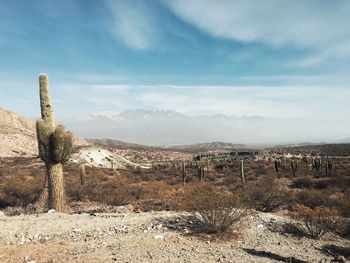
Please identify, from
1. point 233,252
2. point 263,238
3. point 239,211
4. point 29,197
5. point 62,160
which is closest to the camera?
point 233,252

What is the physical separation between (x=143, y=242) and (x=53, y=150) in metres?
6.58

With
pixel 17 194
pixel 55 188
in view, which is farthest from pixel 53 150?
pixel 17 194

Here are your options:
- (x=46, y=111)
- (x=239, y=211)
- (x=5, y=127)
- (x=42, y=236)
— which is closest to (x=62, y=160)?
(x=46, y=111)

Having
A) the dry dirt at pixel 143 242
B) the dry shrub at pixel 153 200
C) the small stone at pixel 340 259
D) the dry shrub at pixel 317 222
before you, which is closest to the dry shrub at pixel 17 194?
the dry shrub at pixel 153 200

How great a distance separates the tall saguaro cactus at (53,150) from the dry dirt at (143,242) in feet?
8.40

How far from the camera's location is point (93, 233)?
948 centimetres

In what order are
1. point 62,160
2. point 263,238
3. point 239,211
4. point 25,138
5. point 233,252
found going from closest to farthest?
point 233,252
point 263,238
point 239,211
point 62,160
point 25,138

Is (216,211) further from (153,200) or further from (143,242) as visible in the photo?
(153,200)

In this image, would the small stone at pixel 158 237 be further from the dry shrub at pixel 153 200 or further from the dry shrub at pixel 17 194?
the dry shrub at pixel 17 194

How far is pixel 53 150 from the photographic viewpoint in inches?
541

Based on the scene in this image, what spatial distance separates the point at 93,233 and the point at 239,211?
155 inches

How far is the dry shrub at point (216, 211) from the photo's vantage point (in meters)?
9.56

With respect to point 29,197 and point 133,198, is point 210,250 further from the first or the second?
point 29,197

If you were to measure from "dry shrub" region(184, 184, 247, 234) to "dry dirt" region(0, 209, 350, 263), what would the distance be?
0.40 m
